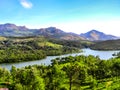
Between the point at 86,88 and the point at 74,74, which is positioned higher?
the point at 74,74

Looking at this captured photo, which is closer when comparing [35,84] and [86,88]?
[35,84]

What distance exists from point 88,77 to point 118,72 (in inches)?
668

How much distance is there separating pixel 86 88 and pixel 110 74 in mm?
29110

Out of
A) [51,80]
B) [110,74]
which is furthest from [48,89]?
[110,74]

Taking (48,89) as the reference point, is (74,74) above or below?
above

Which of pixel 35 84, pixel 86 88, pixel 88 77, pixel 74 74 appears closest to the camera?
pixel 35 84

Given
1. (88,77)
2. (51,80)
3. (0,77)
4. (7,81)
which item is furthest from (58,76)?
(0,77)

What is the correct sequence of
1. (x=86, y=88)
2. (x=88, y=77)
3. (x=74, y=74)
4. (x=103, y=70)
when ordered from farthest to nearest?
(x=103, y=70) < (x=88, y=77) < (x=86, y=88) < (x=74, y=74)

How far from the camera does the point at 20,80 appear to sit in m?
96.0

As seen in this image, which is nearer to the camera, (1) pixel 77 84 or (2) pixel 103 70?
(1) pixel 77 84

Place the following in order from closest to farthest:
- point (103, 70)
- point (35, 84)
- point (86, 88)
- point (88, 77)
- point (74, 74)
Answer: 1. point (35, 84)
2. point (74, 74)
3. point (86, 88)
4. point (88, 77)
5. point (103, 70)

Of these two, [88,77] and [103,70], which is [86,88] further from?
[103,70]

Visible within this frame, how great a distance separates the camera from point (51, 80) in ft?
319

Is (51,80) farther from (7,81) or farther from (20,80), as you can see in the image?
(7,81)
